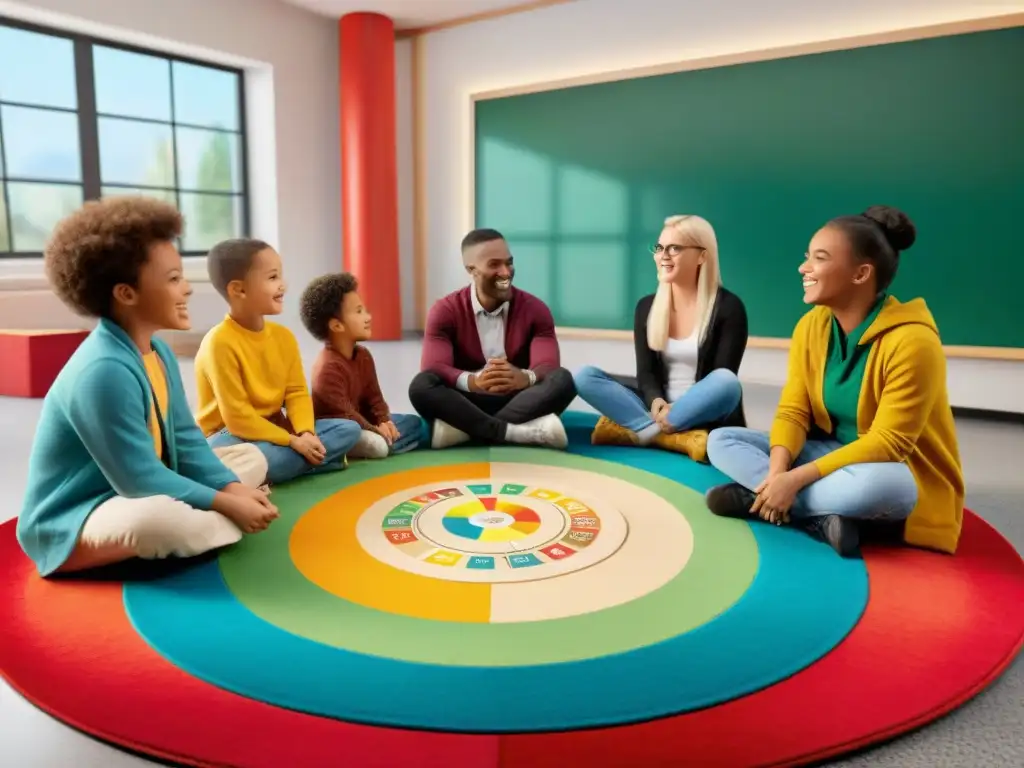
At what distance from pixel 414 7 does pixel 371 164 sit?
1.25m

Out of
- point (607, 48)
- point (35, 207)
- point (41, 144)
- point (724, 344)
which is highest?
point (607, 48)

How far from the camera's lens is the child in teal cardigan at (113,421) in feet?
5.51

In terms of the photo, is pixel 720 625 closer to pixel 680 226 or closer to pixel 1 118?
pixel 680 226

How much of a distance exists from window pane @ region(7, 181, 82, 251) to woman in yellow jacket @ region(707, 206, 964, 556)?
496 centimetres

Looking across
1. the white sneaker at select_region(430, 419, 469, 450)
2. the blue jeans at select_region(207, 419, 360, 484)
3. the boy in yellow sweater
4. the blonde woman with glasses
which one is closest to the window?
the boy in yellow sweater

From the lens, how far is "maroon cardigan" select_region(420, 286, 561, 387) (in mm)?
3164

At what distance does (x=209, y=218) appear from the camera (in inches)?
256

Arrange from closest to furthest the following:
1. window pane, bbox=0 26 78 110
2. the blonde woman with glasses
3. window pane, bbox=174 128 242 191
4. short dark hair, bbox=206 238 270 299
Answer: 1. short dark hair, bbox=206 238 270 299
2. the blonde woman with glasses
3. window pane, bbox=0 26 78 110
4. window pane, bbox=174 128 242 191

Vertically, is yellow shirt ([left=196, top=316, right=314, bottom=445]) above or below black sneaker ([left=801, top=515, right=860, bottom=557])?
above

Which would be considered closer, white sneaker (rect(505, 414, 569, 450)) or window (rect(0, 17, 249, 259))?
white sneaker (rect(505, 414, 569, 450))

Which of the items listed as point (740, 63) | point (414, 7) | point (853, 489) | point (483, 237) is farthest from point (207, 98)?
point (853, 489)

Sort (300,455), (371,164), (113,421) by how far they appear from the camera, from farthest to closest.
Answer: (371,164), (300,455), (113,421)

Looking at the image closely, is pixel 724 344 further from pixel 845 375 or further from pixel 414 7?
pixel 414 7

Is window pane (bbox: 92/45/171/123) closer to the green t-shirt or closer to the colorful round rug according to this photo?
the colorful round rug
